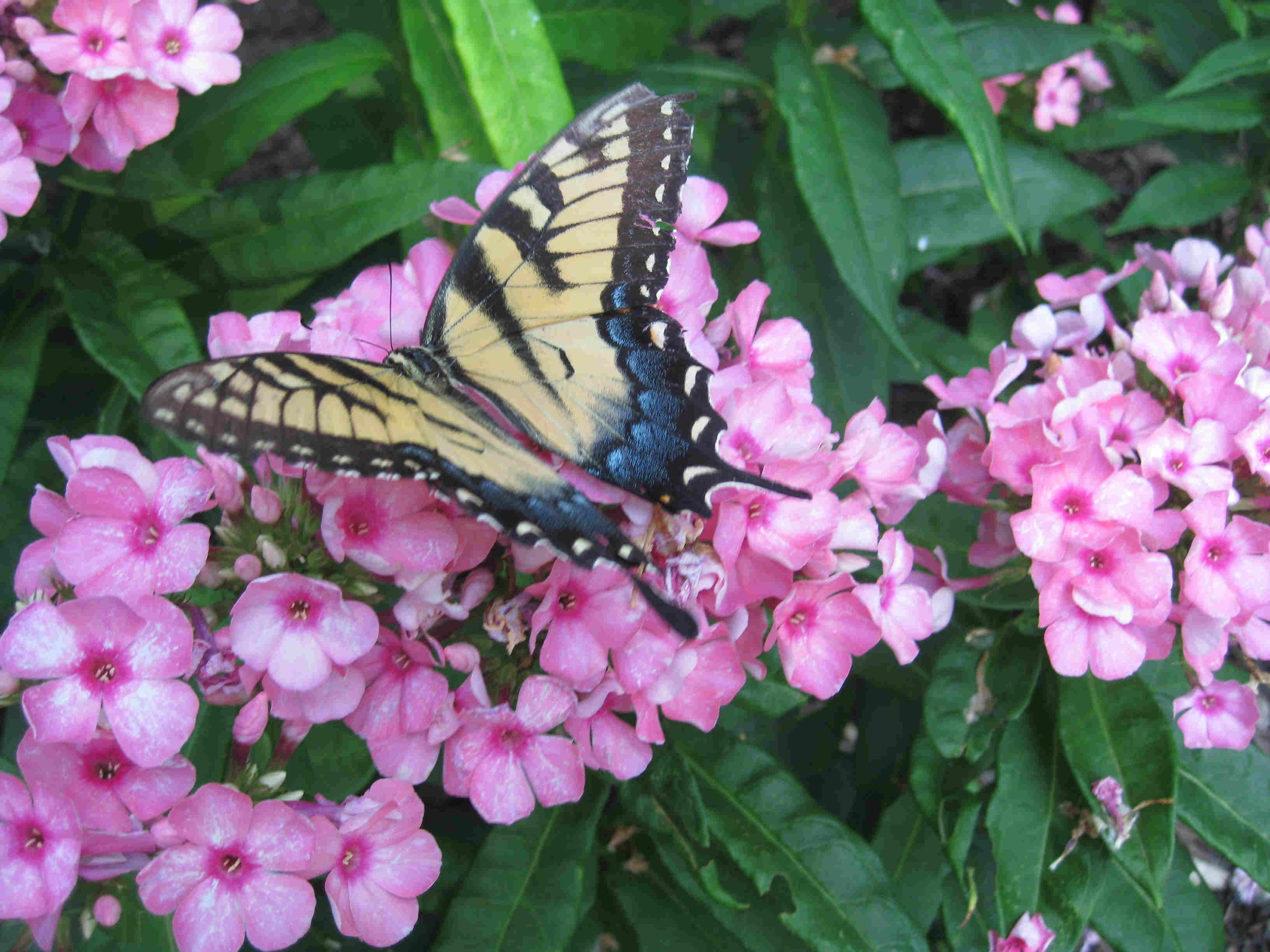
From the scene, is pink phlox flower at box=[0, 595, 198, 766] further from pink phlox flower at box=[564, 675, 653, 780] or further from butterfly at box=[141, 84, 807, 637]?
pink phlox flower at box=[564, 675, 653, 780]

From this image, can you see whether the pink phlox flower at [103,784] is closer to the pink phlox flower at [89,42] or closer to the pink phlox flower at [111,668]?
the pink phlox flower at [111,668]

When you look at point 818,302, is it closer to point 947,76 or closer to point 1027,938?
point 947,76

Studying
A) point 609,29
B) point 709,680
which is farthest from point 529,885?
point 609,29

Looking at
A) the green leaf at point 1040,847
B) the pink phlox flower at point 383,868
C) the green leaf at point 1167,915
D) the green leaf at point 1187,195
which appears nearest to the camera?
the pink phlox flower at point 383,868

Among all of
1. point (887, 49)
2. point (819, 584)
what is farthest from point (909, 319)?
point (819, 584)

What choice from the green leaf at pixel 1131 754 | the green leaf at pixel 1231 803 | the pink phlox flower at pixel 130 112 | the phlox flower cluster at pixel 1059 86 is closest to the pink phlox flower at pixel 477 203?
the pink phlox flower at pixel 130 112

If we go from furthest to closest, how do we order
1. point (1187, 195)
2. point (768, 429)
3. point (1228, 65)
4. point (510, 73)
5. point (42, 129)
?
1. point (1187, 195)
2. point (1228, 65)
3. point (510, 73)
4. point (42, 129)
5. point (768, 429)

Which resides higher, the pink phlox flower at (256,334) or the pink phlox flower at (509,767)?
the pink phlox flower at (256,334)
